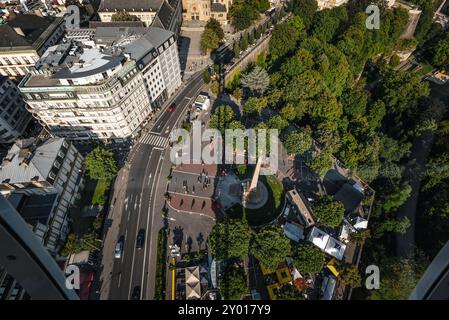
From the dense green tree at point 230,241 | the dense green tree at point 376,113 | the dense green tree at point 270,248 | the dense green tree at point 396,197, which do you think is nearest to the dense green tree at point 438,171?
the dense green tree at point 396,197

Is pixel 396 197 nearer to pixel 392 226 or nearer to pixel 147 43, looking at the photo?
pixel 392 226

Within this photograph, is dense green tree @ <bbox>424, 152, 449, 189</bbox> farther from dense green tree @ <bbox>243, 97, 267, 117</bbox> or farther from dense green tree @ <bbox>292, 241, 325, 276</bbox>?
dense green tree @ <bbox>243, 97, 267, 117</bbox>

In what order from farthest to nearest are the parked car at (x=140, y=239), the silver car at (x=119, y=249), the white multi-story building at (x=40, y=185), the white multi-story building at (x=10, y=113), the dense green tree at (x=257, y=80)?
the dense green tree at (x=257, y=80) < the white multi-story building at (x=10, y=113) < the parked car at (x=140, y=239) < the silver car at (x=119, y=249) < the white multi-story building at (x=40, y=185)

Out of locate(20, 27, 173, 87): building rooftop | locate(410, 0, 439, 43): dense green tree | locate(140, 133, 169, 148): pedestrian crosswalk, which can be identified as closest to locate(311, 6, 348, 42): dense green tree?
locate(410, 0, 439, 43): dense green tree

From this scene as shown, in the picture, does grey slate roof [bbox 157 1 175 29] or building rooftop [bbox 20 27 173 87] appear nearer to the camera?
building rooftop [bbox 20 27 173 87]

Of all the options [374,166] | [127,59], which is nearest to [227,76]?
[127,59]

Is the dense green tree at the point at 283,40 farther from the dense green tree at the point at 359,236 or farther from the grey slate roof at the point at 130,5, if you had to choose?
the dense green tree at the point at 359,236

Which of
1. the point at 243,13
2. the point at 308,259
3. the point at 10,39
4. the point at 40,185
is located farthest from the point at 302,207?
the point at 10,39
